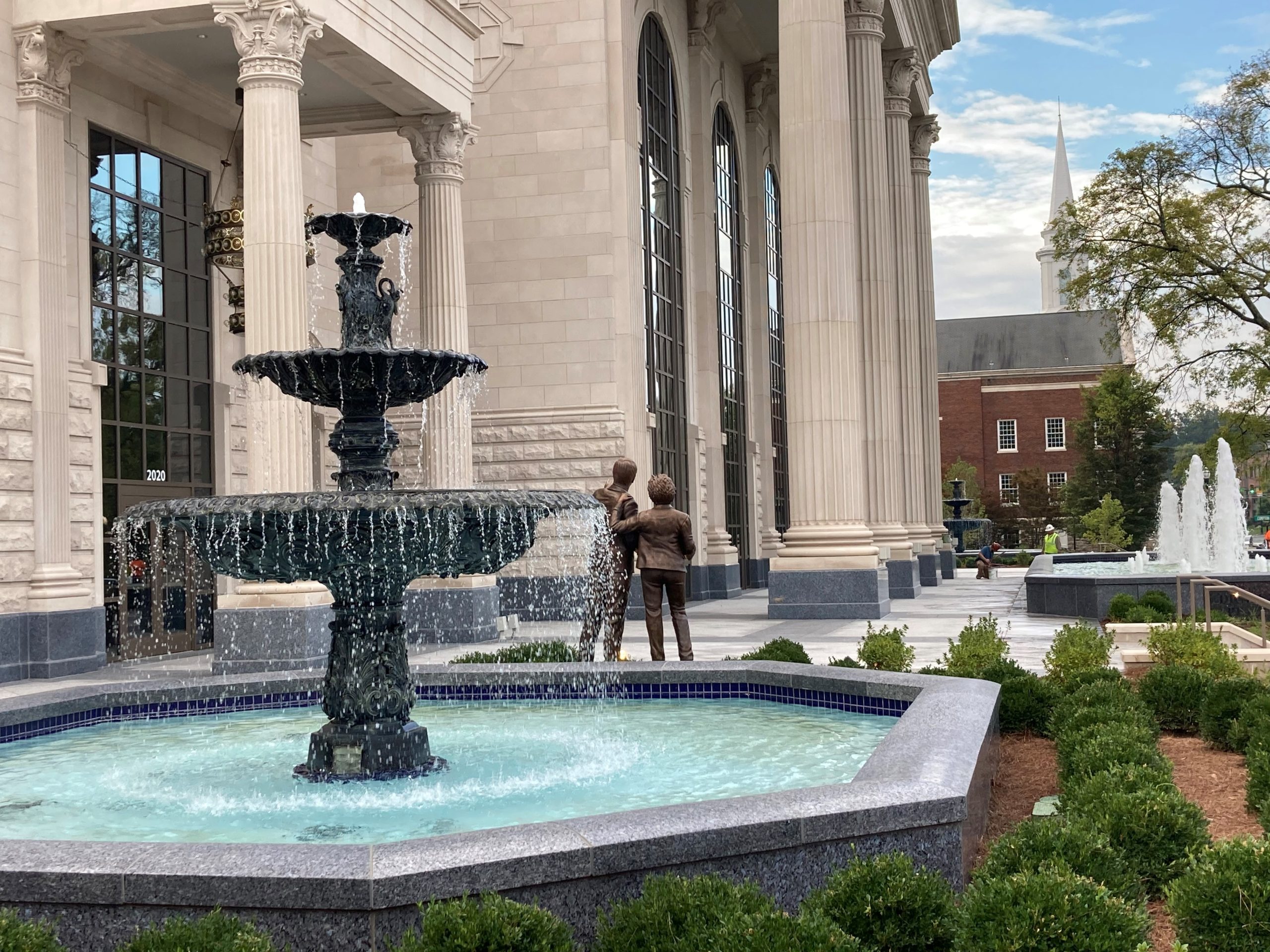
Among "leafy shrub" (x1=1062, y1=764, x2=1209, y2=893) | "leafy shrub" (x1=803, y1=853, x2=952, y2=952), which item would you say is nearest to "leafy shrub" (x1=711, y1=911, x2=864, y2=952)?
"leafy shrub" (x1=803, y1=853, x2=952, y2=952)

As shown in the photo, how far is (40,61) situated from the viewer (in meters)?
16.3

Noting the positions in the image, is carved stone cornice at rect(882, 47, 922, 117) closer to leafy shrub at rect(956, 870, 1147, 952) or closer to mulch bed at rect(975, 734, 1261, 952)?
mulch bed at rect(975, 734, 1261, 952)

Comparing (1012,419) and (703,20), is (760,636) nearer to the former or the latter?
(703,20)

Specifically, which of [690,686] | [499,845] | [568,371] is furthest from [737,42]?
[499,845]

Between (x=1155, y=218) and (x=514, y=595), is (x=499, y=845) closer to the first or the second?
(x=514, y=595)

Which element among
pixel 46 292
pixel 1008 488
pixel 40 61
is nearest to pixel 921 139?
pixel 40 61

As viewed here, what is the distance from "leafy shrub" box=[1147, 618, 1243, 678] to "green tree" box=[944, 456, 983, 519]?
72.8 meters

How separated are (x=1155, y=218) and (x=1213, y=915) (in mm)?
36770

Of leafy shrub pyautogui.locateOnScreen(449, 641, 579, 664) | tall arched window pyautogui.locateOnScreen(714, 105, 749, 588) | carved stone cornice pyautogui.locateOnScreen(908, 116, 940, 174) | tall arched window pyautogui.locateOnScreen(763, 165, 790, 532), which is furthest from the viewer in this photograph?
tall arched window pyautogui.locateOnScreen(763, 165, 790, 532)

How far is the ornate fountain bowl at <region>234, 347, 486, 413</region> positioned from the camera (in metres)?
8.05

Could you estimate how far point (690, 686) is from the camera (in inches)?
434

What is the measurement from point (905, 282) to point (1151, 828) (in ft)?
101

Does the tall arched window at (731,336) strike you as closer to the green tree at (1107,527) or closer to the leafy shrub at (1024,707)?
the leafy shrub at (1024,707)

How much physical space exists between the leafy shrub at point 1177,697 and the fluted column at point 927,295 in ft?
97.3
